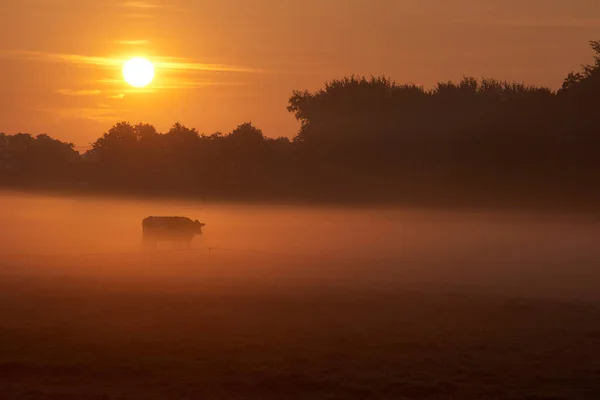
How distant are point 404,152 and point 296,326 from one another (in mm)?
71471

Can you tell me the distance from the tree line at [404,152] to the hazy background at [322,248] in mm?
6266

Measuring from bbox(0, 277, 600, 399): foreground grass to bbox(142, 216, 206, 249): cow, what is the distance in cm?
2158

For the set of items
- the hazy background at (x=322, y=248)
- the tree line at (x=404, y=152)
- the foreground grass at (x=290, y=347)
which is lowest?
the foreground grass at (x=290, y=347)

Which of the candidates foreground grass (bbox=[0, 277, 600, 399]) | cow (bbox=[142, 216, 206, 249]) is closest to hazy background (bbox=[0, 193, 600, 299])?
cow (bbox=[142, 216, 206, 249])

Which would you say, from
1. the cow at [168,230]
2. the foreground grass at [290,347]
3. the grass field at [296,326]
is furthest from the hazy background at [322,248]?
the foreground grass at [290,347]

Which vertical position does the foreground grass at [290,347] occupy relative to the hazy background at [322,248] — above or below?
below

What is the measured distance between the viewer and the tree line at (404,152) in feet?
276

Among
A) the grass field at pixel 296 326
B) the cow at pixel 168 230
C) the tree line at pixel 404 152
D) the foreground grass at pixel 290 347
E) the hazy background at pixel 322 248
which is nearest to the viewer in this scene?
the foreground grass at pixel 290 347

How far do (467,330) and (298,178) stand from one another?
71.3 meters

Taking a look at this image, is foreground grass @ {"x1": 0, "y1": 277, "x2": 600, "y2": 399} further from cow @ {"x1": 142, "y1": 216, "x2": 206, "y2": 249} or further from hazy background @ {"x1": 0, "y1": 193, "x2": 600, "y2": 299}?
cow @ {"x1": 142, "y1": 216, "x2": 206, "y2": 249}

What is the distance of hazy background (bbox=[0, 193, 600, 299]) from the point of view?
108 feet

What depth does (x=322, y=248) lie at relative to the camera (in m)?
50.7

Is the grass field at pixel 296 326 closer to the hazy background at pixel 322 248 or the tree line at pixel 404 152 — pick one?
the hazy background at pixel 322 248

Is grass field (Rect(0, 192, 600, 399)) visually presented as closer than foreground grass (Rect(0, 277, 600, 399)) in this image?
No
